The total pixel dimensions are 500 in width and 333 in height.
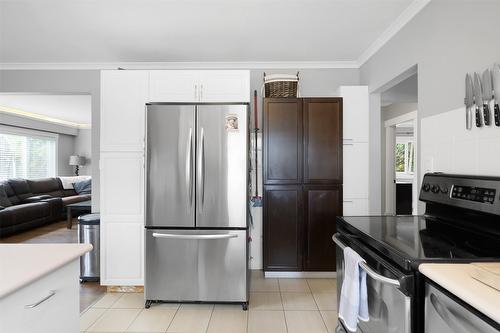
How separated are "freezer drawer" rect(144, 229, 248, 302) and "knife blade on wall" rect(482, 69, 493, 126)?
5.97ft

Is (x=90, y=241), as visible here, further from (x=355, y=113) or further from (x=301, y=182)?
(x=355, y=113)

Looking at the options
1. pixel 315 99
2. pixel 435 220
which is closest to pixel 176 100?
pixel 315 99

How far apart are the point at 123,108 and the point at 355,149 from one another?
2492 millimetres

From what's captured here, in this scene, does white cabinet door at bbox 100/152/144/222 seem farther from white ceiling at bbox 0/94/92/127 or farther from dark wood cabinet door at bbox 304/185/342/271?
white ceiling at bbox 0/94/92/127

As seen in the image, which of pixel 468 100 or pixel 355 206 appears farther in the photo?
pixel 355 206

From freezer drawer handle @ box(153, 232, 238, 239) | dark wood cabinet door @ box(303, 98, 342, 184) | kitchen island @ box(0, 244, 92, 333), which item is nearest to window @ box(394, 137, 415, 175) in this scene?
dark wood cabinet door @ box(303, 98, 342, 184)

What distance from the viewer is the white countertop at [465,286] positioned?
773 mm

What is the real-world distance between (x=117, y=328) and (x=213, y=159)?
1.54 metres

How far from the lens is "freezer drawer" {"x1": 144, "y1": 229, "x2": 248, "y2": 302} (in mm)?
2447

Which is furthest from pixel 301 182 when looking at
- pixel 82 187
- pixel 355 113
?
pixel 82 187

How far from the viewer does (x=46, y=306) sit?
43.7 inches

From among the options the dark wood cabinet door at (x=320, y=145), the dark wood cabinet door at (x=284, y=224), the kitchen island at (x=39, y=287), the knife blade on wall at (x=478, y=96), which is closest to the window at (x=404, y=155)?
the dark wood cabinet door at (x=320, y=145)

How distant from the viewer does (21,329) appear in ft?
3.25

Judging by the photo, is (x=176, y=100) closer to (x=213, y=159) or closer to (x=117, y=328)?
(x=213, y=159)
